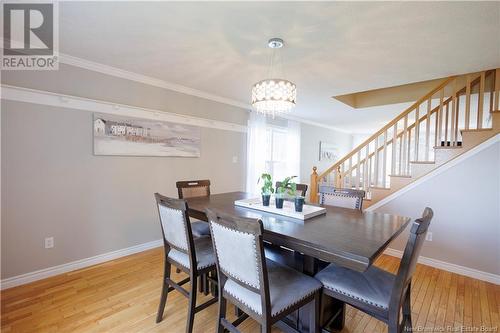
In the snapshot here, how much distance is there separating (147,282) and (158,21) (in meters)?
2.42

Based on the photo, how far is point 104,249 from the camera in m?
2.85

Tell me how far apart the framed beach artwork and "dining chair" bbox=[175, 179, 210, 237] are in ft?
15.2

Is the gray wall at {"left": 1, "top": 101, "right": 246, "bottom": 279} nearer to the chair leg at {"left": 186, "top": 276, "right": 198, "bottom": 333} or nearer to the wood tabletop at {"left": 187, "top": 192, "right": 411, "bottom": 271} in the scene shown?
the wood tabletop at {"left": 187, "top": 192, "right": 411, "bottom": 271}

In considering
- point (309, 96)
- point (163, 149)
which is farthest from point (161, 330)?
point (309, 96)

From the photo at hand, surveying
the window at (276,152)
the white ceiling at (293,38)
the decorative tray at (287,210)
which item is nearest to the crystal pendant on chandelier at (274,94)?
the white ceiling at (293,38)

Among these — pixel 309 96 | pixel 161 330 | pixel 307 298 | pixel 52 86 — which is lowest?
pixel 161 330

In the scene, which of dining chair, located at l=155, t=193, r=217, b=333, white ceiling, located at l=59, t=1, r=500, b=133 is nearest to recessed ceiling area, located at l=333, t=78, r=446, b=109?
white ceiling, located at l=59, t=1, r=500, b=133

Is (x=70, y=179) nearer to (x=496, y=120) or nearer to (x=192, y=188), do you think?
(x=192, y=188)

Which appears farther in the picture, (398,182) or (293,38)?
(398,182)

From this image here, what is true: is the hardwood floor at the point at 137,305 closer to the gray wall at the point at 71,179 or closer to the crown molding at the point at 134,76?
the gray wall at the point at 71,179

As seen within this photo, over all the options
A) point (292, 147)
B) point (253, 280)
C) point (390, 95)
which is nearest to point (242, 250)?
point (253, 280)

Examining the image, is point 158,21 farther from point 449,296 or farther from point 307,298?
point 449,296

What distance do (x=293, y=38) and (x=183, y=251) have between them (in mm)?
1956

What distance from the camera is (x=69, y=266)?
2590mm
